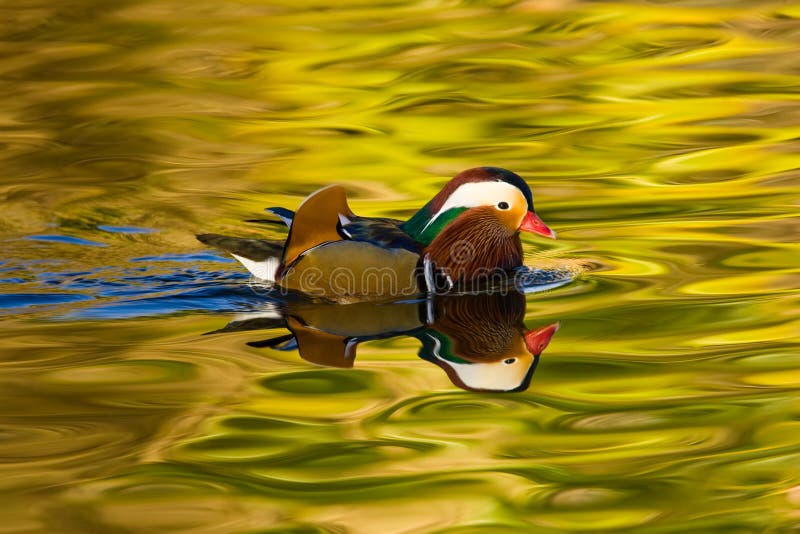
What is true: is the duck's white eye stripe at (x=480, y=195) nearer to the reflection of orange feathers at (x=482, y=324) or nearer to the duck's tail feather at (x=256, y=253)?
the reflection of orange feathers at (x=482, y=324)

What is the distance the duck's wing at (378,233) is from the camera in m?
6.68

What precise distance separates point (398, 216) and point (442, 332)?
2420 millimetres

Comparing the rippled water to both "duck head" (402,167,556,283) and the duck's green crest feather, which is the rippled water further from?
the duck's green crest feather

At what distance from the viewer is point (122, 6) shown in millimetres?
14195

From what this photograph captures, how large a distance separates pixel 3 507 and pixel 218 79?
8145 millimetres

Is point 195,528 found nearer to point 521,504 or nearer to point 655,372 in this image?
point 521,504

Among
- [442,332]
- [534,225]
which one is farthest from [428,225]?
[442,332]

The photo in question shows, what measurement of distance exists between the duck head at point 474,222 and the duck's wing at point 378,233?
121 millimetres

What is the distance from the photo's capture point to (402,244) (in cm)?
673

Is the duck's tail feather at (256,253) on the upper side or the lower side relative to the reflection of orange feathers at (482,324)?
upper

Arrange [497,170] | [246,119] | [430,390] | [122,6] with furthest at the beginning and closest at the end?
[122,6], [246,119], [497,170], [430,390]

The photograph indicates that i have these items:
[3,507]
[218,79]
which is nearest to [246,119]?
[218,79]

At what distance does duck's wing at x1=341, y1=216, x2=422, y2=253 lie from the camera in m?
6.68

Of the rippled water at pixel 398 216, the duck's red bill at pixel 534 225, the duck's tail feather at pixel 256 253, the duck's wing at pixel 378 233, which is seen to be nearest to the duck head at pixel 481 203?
the duck's red bill at pixel 534 225
